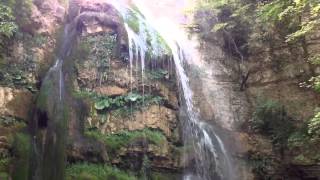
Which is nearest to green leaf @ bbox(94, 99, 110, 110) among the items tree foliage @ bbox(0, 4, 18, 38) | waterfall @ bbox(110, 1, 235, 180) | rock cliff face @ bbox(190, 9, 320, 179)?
waterfall @ bbox(110, 1, 235, 180)

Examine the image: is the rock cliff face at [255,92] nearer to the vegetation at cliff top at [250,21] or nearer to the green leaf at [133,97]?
the vegetation at cliff top at [250,21]

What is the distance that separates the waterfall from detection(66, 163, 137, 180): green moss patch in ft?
5.64

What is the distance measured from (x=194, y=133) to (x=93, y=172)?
3.05 m

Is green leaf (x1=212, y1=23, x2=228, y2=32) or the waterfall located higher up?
green leaf (x1=212, y1=23, x2=228, y2=32)

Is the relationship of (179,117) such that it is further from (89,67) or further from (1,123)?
(1,123)

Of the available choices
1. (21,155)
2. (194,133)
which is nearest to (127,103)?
(194,133)

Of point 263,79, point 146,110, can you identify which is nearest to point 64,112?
point 146,110

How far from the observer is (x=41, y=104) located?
9.47 m

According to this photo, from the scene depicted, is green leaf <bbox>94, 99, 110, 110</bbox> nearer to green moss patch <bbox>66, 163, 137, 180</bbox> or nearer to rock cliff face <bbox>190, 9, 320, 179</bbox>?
green moss patch <bbox>66, 163, 137, 180</bbox>

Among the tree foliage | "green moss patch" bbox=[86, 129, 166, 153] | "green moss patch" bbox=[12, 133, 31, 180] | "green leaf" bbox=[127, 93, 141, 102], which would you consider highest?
the tree foliage

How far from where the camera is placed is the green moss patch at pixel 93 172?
912cm

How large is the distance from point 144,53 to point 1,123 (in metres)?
4.23

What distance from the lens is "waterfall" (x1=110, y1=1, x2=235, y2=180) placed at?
414 inches

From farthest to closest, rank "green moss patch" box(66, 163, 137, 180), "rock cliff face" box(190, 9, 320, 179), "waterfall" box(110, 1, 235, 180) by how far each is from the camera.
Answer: "rock cliff face" box(190, 9, 320, 179) < "waterfall" box(110, 1, 235, 180) < "green moss patch" box(66, 163, 137, 180)
